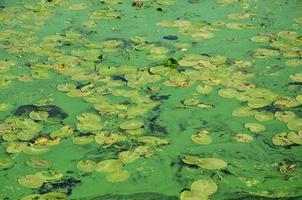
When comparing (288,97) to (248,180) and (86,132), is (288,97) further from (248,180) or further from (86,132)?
(86,132)

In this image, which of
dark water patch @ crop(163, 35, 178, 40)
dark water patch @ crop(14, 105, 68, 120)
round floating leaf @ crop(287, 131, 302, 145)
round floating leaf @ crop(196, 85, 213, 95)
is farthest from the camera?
dark water patch @ crop(163, 35, 178, 40)

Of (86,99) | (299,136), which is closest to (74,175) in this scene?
(86,99)

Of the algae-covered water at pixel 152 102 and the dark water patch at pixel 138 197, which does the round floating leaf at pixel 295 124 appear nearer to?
the algae-covered water at pixel 152 102

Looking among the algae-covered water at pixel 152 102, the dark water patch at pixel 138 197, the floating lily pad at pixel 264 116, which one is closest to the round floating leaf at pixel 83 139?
the algae-covered water at pixel 152 102

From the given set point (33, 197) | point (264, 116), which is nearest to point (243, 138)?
point (264, 116)

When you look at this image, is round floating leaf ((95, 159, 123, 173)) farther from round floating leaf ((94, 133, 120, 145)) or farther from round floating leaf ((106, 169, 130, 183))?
round floating leaf ((94, 133, 120, 145))

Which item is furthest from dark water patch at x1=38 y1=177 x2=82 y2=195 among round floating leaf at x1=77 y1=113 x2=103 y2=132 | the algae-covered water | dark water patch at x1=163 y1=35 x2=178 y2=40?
dark water patch at x1=163 y1=35 x2=178 y2=40
